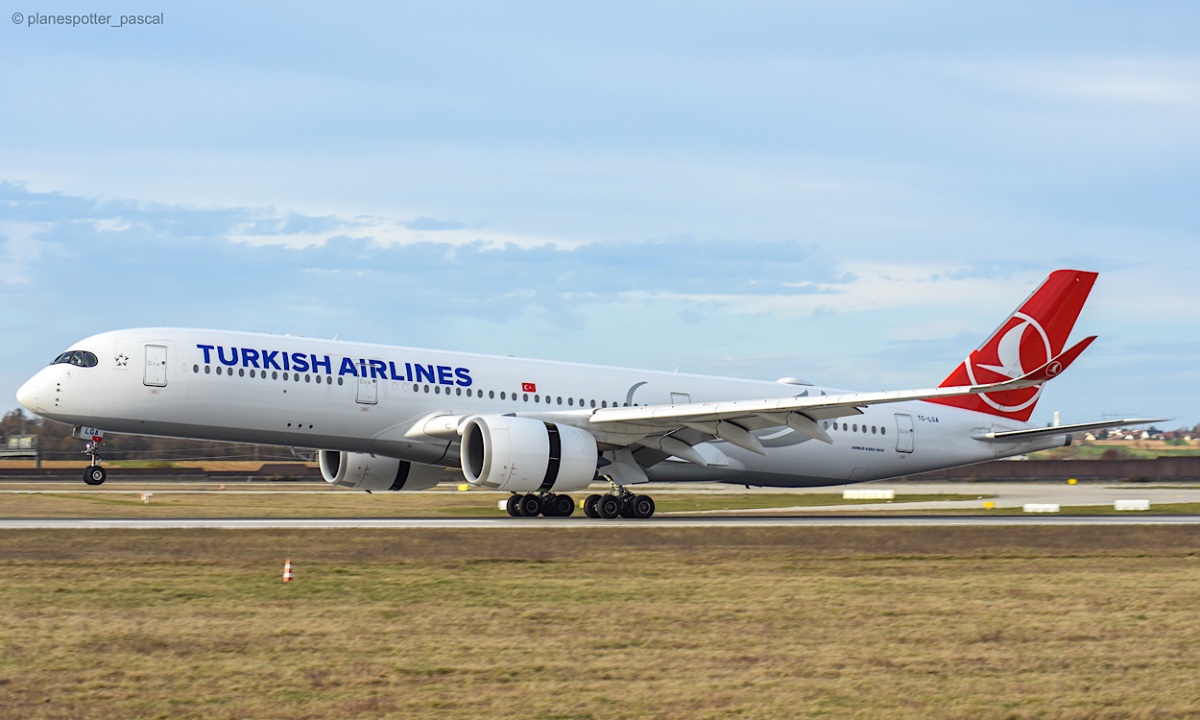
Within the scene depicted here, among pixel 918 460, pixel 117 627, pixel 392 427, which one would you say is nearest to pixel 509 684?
pixel 117 627

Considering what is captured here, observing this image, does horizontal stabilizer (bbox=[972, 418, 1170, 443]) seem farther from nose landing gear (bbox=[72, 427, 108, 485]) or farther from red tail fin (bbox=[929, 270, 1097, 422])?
nose landing gear (bbox=[72, 427, 108, 485])

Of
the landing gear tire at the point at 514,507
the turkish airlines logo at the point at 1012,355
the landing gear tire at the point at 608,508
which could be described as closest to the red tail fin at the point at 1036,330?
the turkish airlines logo at the point at 1012,355

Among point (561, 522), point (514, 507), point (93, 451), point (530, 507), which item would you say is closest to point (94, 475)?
point (93, 451)

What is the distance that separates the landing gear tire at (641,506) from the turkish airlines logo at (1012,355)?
1206 cm

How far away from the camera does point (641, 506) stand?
33156 millimetres

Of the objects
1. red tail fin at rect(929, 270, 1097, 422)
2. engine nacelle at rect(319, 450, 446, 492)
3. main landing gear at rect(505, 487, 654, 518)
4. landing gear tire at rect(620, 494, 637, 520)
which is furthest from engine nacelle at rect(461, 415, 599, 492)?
red tail fin at rect(929, 270, 1097, 422)

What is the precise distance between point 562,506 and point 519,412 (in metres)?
2.72

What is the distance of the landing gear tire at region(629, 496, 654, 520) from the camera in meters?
33.0

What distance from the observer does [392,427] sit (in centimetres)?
3216

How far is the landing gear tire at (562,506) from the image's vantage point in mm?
33469

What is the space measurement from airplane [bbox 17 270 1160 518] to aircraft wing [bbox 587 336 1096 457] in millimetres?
54

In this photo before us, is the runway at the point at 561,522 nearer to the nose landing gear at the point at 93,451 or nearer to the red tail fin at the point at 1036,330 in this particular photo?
the nose landing gear at the point at 93,451

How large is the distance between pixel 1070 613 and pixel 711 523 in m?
15.3

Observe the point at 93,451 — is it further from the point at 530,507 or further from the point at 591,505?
the point at 591,505
